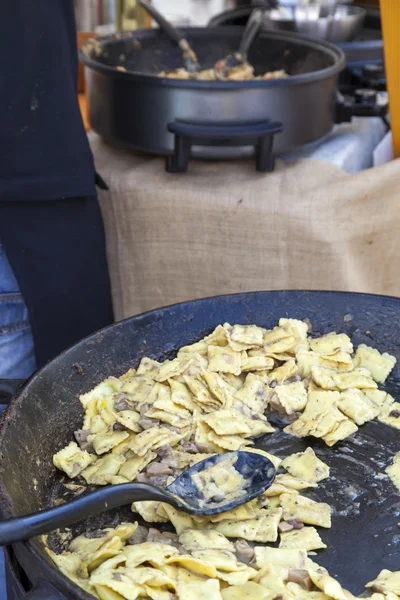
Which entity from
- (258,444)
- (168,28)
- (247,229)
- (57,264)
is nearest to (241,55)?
(168,28)

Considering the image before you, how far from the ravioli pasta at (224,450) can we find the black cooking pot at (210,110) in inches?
21.2

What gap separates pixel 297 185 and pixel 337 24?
37.1 inches

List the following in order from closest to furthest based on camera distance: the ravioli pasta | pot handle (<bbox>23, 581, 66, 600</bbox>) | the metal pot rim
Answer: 1. pot handle (<bbox>23, 581, 66, 600</bbox>)
2. the ravioli pasta
3. the metal pot rim

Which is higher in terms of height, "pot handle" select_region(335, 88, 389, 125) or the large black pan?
"pot handle" select_region(335, 88, 389, 125)

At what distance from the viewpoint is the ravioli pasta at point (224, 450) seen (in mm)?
825

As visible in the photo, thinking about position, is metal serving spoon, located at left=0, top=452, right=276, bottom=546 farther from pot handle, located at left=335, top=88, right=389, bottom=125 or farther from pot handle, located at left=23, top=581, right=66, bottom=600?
pot handle, located at left=335, top=88, right=389, bottom=125

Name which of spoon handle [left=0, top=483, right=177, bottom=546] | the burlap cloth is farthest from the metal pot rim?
spoon handle [left=0, top=483, right=177, bottom=546]

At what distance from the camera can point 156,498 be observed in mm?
849

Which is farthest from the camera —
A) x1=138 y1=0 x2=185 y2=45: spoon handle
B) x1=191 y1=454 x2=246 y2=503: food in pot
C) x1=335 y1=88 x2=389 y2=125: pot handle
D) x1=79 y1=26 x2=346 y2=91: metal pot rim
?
x1=138 y1=0 x2=185 y2=45: spoon handle

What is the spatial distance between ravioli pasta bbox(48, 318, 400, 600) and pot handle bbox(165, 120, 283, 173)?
508mm

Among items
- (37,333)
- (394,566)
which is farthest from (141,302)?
(394,566)

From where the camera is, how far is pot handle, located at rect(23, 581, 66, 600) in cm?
70

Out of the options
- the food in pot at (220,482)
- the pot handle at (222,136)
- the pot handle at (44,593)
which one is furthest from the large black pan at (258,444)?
the pot handle at (222,136)

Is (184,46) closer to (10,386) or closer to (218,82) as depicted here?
(218,82)
